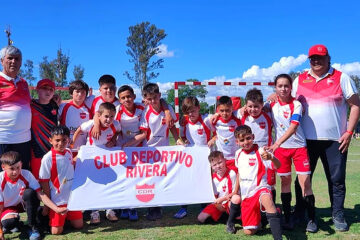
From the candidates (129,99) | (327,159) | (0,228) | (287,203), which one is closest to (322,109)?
(327,159)

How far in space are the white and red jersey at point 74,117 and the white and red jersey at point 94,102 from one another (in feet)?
0.31

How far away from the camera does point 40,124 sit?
4.63 meters

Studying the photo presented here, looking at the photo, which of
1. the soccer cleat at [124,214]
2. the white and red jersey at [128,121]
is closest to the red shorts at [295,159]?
the white and red jersey at [128,121]

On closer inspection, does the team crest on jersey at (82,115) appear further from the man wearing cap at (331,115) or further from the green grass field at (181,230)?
the man wearing cap at (331,115)

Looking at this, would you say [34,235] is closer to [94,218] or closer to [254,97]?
[94,218]

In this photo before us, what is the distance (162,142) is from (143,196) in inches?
35.9

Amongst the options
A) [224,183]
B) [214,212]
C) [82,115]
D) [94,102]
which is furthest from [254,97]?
[82,115]

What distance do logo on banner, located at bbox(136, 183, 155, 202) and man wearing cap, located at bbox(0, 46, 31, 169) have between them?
1.69m

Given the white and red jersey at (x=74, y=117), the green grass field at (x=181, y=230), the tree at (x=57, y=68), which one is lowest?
the green grass field at (x=181, y=230)

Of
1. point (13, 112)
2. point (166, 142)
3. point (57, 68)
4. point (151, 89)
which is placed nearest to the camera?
point (13, 112)

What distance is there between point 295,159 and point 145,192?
83.2 inches

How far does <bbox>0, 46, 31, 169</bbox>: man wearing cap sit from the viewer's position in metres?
4.21

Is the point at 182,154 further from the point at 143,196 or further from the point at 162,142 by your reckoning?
the point at 143,196

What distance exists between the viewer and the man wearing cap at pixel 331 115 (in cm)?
409
